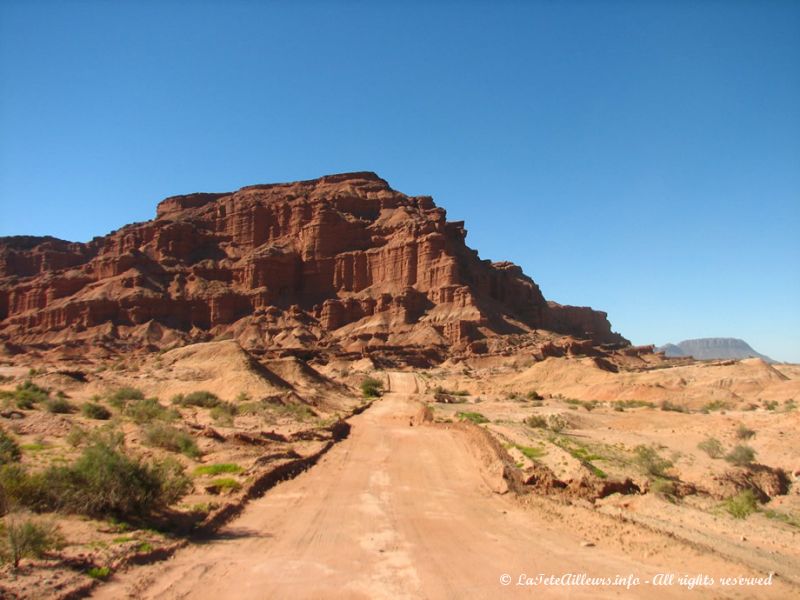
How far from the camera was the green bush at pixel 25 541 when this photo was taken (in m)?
8.02

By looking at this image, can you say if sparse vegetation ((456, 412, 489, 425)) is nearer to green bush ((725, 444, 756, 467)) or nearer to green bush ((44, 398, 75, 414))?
green bush ((725, 444, 756, 467))

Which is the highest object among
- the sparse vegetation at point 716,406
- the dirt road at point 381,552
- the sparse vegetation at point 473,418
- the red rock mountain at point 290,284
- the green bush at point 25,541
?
the red rock mountain at point 290,284

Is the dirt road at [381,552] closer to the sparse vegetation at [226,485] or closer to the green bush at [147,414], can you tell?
the sparse vegetation at [226,485]

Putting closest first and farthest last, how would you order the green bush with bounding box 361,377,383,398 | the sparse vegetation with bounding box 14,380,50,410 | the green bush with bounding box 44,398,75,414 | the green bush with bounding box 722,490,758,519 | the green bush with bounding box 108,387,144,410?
the green bush with bounding box 722,490,758,519 → the green bush with bounding box 44,398,75,414 → the sparse vegetation with bounding box 14,380,50,410 → the green bush with bounding box 108,387,144,410 → the green bush with bounding box 361,377,383,398

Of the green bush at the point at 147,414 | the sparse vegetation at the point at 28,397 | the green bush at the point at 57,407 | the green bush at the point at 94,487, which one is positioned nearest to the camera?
the green bush at the point at 94,487

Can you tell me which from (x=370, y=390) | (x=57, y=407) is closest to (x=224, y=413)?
(x=57, y=407)

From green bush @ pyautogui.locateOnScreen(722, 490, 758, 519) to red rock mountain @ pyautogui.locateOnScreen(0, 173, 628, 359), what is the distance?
6960 cm

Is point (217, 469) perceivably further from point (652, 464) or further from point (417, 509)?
point (652, 464)

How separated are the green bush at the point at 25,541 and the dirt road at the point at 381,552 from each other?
1.19m

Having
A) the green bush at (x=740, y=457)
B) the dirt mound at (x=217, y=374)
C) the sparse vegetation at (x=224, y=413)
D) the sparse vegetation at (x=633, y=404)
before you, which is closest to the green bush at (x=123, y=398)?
the sparse vegetation at (x=224, y=413)

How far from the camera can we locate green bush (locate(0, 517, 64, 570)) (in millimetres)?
8016

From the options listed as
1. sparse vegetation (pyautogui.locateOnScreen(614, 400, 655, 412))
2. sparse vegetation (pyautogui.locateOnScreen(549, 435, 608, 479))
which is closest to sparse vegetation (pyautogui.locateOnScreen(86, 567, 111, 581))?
sparse vegetation (pyautogui.locateOnScreen(549, 435, 608, 479))

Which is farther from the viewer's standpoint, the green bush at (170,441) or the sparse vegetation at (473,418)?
the sparse vegetation at (473,418)

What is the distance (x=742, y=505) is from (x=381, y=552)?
28.8 feet
